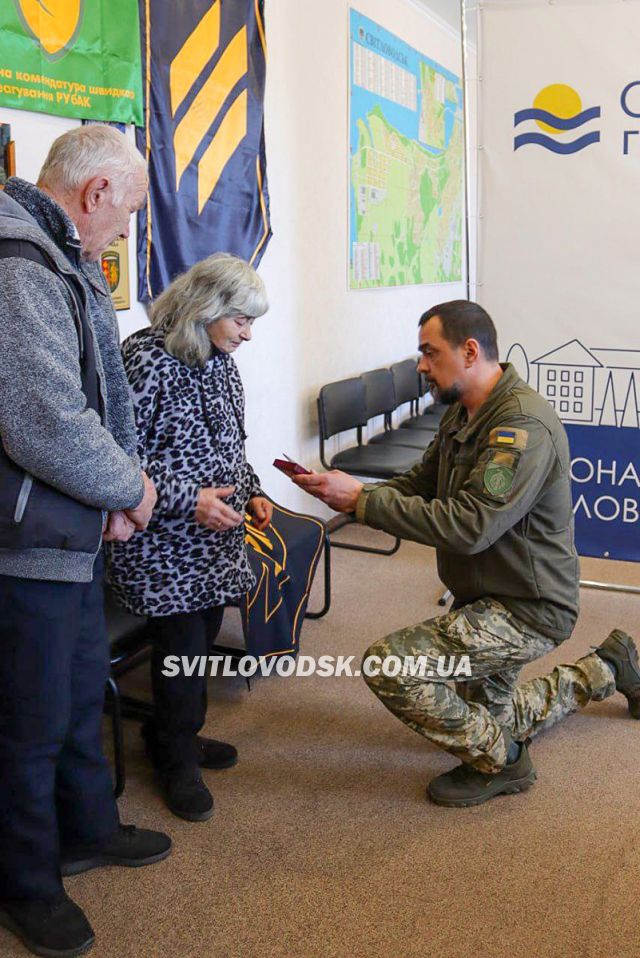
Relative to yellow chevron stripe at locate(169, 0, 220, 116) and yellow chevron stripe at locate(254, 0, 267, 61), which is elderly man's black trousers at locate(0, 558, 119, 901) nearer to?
yellow chevron stripe at locate(169, 0, 220, 116)

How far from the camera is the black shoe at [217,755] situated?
8.90 ft

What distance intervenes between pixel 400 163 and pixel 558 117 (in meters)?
1.98

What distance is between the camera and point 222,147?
3.72m

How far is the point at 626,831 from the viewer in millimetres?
2426

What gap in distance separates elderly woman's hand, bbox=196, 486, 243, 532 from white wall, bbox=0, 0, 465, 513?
1898mm

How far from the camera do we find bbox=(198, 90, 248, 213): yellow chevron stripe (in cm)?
364

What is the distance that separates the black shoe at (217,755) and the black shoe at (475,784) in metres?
0.58

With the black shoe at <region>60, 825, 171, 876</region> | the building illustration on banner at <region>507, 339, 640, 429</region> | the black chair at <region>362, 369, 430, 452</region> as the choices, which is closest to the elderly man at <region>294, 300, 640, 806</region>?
the black shoe at <region>60, 825, 171, 876</region>

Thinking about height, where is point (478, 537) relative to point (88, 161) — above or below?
below

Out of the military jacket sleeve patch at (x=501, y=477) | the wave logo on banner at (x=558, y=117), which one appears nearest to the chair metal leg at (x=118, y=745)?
the military jacket sleeve patch at (x=501, y=477)

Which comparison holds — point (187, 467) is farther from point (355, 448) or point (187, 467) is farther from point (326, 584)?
point (355, 448)

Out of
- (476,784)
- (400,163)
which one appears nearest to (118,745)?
(476,784)

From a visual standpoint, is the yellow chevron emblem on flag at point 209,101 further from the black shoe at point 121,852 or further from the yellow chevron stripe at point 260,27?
the black shoe at point 121,852

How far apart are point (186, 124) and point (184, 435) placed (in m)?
1.71
